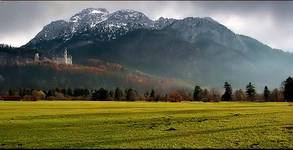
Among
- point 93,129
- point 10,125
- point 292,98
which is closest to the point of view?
point 93,129

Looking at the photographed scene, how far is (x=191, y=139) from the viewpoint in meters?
36.4

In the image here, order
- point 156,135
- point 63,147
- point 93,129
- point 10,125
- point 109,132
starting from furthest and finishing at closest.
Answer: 1. point 10,125
2. point 93,129
3. point 109,132
4. point 156,135
5. point 63,147

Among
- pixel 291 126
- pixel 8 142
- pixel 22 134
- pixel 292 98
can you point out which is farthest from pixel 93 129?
pixel 292 98

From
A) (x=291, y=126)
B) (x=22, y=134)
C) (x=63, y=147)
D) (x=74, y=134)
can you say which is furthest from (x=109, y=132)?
(x=291, y=126)

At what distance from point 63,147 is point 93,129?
13.9 metres

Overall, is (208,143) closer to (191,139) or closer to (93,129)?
(191,139)

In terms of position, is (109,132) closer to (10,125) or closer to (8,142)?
(8,142)

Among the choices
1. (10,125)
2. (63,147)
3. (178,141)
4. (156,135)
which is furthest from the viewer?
(10,125)

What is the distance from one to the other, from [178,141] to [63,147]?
358 inches

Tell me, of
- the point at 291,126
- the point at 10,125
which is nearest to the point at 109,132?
the point at 10,125

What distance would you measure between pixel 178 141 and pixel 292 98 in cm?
15935

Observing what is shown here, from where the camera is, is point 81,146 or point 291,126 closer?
point 81,146

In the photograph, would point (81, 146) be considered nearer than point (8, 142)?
Yes

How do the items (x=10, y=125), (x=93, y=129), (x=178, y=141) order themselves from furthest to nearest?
(x=10, y=125)
(x=93, y=129)
(x=178, y=141)
